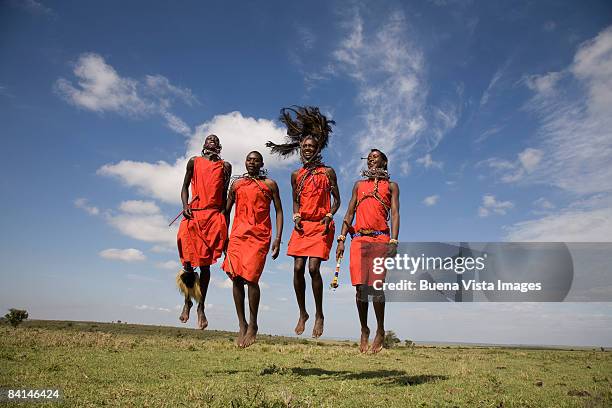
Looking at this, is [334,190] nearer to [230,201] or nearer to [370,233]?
[370,233]

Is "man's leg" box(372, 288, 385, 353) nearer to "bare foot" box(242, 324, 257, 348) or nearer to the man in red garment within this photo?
the man in red garment

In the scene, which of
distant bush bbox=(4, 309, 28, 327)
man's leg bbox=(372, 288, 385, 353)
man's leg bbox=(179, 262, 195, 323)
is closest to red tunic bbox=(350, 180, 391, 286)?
man's leg bbox=(372, 288, 385, 353)

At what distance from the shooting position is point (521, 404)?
8.86 metres

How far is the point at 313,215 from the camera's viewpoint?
10.3m

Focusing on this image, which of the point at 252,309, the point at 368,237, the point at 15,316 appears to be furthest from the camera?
the point at 15,316

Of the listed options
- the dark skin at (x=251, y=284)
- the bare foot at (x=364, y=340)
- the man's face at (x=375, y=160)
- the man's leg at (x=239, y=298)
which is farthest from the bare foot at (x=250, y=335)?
the man's face at (x=375, y=160)

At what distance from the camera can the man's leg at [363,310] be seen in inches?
396

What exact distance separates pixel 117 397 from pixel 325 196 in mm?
5487

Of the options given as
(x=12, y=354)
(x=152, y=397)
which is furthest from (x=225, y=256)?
(x=12, y=354)

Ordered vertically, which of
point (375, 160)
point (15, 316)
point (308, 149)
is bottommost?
point (15, 316)

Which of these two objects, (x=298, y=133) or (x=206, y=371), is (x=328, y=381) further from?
(x=298, y=133)

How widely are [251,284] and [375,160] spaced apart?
3.77 m

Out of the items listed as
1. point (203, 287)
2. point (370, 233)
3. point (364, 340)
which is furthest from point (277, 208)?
point (364, 340)

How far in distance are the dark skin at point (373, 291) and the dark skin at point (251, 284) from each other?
4.75 feet
